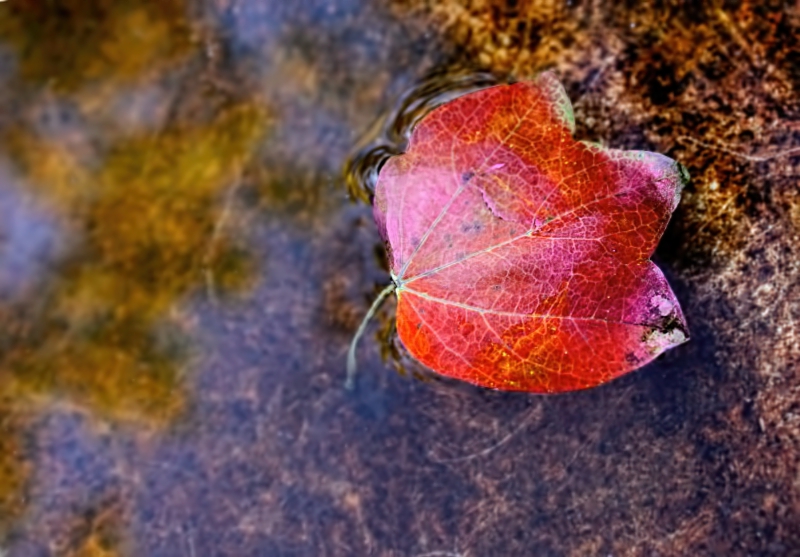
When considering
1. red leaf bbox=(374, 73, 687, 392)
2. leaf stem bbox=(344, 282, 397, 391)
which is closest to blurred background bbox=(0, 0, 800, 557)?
leaf stem bbox=(344, 282, 397, 391)

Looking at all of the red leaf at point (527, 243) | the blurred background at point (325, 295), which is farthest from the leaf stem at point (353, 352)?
the red leaf at point (527, 243)

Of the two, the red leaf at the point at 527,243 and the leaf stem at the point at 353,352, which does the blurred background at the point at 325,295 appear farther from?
the red leaf at the point at 527,243

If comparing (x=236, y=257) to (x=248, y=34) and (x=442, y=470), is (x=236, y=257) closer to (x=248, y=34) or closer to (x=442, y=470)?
(x=248, y=34)

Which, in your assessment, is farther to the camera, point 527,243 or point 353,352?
point 353,352

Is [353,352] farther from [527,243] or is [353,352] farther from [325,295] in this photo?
[527,243]

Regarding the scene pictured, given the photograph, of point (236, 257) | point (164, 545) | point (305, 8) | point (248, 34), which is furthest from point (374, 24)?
point (164, 545)

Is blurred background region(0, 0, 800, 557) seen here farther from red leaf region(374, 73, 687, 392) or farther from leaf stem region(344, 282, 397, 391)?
red leaf region(374, 73, 687, 392)

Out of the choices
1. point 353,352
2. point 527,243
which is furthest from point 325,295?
point 527,243
